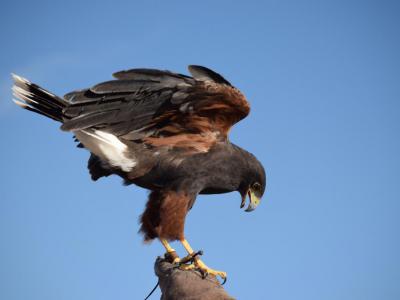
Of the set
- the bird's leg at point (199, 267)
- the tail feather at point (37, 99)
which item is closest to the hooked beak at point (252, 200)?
the bird's leg at point (199, 267)

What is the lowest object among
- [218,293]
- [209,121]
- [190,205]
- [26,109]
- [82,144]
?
[218,293]

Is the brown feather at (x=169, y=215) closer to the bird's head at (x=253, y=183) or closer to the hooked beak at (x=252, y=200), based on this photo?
the bird's head at (x=253, y=183)

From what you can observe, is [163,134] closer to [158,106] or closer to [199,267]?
[158,106]

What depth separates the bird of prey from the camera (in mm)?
5246

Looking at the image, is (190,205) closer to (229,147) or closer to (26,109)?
(229,147)

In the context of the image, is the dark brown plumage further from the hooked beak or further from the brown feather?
the hooked beak

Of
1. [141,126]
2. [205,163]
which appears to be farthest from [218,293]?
[141,126]

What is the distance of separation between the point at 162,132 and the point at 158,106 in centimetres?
43

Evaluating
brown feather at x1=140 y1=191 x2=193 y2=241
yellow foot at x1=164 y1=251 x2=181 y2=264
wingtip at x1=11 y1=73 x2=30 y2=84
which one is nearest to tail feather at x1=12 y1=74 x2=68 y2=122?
wingtip at x1=11 y1=73 x2=30 y2=84

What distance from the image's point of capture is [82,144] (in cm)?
580

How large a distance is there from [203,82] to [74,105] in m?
1.36

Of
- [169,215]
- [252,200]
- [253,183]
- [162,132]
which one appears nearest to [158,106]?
[162,132]

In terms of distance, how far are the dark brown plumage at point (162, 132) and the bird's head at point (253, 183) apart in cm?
1

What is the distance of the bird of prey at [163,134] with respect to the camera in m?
→ 5.25
